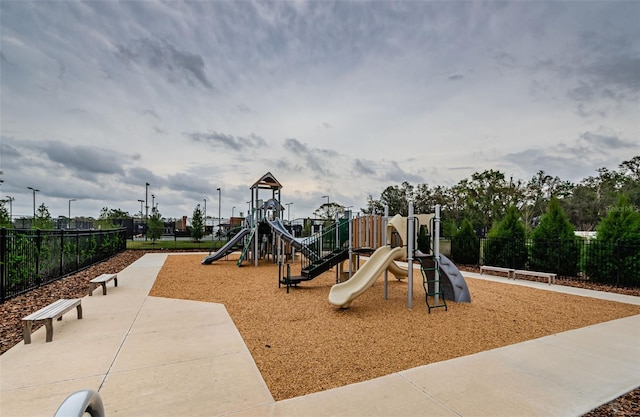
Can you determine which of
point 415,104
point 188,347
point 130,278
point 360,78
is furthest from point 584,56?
point 130,278

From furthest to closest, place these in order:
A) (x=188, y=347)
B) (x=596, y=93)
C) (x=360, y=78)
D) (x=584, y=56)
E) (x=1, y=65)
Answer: (x=360, y=78)
(x=596, y=93)
(x=584, y=56)
(x=1, y=65)
(x=188, y=347)

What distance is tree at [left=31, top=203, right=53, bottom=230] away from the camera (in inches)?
575

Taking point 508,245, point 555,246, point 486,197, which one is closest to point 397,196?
point 486,197

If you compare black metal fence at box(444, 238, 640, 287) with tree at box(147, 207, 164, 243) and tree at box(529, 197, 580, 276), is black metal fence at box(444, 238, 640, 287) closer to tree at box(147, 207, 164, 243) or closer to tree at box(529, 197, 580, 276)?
tree at box(529, 197, 580, 276)

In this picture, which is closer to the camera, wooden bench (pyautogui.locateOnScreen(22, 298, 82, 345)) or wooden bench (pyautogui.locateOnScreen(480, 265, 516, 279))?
wooden bench (pyautogui.locateOnScreen(22, 298, 82, 345))

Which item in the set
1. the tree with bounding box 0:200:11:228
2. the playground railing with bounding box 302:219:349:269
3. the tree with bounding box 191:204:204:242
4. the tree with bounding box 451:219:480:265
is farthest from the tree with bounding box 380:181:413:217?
the tree with bounding box 0:200:11:228

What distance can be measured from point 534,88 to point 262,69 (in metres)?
10.3

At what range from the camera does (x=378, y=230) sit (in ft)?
26.9

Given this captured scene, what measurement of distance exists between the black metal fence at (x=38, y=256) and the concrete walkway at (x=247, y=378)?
3361 mm

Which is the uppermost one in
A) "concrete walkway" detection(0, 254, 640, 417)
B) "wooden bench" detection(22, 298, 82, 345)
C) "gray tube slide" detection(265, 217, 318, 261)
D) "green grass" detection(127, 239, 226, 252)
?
"gray tube slide" detection(265, 217, 318, 261)

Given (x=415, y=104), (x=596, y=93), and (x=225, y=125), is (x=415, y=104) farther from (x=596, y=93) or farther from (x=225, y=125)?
(x=225, y=125)

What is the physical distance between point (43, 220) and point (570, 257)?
23.5 metres

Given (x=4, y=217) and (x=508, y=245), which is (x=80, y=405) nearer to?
(x=4, y=217)

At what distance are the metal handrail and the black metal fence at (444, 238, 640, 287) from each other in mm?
13425
